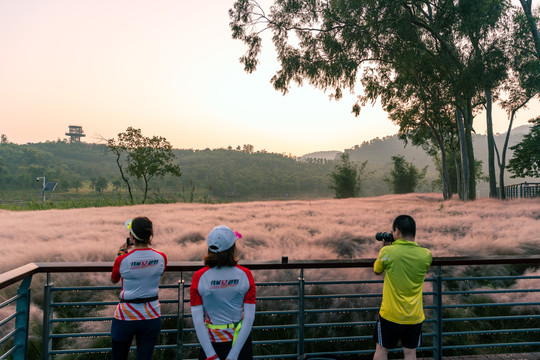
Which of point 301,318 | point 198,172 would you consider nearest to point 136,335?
point 301,318

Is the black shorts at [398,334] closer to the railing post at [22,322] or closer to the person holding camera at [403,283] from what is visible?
the person holding camera at [403,283]

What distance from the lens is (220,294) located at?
2250 millimetres

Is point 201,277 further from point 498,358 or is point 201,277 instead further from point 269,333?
point 269,333

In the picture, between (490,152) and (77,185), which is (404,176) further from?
(77,185)

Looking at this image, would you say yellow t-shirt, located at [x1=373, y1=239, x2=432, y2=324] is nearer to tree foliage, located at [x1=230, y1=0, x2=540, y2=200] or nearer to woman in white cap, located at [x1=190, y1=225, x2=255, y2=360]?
woman in white cap, located at [x1=190, y1=225, x2=255, y2=360]

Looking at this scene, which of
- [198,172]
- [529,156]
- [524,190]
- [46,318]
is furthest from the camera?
[198,172]

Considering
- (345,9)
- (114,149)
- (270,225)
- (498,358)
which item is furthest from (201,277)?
(114,149)

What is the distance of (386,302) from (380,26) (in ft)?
60.5

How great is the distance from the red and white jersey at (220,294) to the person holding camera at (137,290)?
659 millimetres

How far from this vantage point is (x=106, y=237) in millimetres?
10617

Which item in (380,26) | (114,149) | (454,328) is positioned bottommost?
(454,328)

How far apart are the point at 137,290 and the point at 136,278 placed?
3.6 inches

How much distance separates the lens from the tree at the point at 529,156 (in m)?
30.2

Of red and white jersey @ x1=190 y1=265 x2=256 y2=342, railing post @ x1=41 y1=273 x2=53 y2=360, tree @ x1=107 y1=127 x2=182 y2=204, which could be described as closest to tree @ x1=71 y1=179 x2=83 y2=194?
tree @ x1=107 y1=127 x2=182 y2=204
